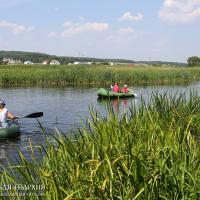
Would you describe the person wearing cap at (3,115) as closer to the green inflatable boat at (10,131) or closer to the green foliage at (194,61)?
the green inflatable boat at (10,131)

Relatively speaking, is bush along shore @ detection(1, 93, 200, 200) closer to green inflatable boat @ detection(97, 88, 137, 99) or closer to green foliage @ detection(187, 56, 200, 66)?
green inflatable boat @ detection(97, 88, 137, 99)

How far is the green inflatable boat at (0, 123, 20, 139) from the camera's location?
15078 mm

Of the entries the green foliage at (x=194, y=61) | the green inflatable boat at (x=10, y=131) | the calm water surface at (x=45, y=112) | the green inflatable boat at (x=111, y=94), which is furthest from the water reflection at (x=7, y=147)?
the green foliage at (x=194, y=61)

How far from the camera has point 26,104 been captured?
28.7m

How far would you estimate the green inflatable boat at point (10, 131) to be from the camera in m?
15.1

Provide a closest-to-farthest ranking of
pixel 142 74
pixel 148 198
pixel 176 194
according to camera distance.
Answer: pixel 148 198, pixel 176 194, pixel 142 74

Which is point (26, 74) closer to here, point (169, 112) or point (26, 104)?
point (26, 104)

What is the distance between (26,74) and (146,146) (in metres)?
44.3

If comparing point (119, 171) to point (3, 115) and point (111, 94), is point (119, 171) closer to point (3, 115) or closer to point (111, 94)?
point (3, 115)

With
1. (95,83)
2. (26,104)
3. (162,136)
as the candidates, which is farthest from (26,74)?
(162,136)

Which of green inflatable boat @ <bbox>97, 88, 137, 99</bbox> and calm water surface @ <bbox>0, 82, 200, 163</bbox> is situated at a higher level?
green inflatable boat @ <bbox>97, 88, 137, 99</bbox>

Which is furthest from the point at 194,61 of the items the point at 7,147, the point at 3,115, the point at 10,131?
the point at 7,147

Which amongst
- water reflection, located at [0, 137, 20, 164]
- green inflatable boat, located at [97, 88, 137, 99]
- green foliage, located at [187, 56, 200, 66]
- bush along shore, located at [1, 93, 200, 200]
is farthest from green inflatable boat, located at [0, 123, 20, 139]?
green foliage, located at [187, 56, 200, 66]

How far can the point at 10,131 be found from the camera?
1527 centimetres
